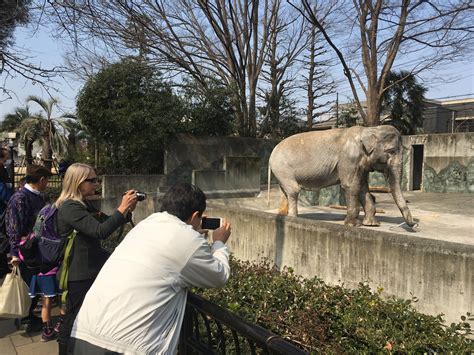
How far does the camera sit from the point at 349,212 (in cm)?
679

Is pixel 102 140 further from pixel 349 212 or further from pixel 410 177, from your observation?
pixel 410 177

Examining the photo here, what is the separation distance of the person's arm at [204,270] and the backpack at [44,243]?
2006mm

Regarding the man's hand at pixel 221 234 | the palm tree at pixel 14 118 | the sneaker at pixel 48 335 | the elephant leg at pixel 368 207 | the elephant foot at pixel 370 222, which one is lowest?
the sneaker at pixel 48 335

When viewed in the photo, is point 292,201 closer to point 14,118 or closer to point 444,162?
point 444,162

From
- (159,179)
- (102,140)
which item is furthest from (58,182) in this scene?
(159,179)

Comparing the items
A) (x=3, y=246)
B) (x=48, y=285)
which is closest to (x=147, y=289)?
(x=48, y=285)

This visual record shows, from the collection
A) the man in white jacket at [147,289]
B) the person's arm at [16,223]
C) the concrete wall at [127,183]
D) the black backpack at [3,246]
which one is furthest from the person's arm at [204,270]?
the concrete wall at [127,183]

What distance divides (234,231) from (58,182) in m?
10.3

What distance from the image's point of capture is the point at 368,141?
6496 mm

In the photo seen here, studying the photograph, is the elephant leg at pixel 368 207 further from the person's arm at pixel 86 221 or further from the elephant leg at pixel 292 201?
the person's arm at pixel 86 221

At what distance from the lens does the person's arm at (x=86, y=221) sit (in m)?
2.95

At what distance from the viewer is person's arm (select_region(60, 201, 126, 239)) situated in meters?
2.95

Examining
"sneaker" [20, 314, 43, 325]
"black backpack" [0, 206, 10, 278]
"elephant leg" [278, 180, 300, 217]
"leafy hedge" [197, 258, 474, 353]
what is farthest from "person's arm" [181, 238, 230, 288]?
"elephant leg" [278, 180, 300, 217]

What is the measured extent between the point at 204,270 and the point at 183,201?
15.1 inches
